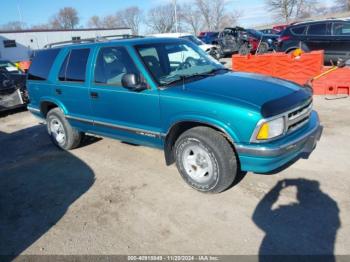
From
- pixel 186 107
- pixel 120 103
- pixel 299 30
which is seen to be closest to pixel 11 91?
pixel 120 103

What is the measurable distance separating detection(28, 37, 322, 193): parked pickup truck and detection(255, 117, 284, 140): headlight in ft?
0.04

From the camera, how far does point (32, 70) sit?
6.41 meters

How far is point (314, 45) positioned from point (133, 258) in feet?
37.2

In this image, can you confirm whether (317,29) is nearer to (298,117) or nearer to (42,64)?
(298,117)

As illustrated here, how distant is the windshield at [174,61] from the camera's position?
4.49 m

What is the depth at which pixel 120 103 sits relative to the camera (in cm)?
476

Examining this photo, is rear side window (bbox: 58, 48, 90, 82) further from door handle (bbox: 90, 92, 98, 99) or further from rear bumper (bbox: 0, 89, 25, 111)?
rear bumper (bbox: 0, 89, 25, 111)

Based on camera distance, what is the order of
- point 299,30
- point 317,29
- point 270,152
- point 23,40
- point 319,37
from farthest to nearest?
point 23,40 < point 299,30 < point 317,29 < point 319,37 < point 270,152

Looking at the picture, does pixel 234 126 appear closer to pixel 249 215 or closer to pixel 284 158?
pixel 284 158

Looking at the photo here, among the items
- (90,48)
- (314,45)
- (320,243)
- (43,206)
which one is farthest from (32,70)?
(314,45)

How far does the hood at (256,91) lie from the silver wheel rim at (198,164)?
2.33 ft

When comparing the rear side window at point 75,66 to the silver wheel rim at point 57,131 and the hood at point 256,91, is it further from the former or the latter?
the hood at point 256,91

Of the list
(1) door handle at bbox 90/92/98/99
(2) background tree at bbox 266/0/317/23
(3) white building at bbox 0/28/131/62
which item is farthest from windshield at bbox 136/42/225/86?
(2) background tree at bbox 266/0/317/23

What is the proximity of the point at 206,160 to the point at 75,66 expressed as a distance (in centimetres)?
281
